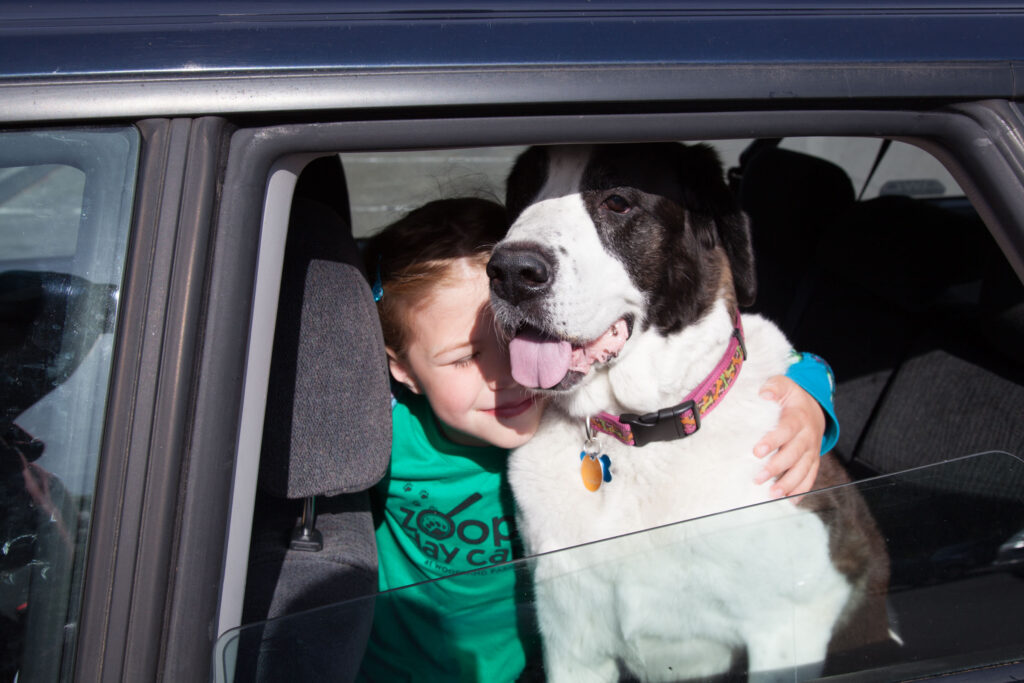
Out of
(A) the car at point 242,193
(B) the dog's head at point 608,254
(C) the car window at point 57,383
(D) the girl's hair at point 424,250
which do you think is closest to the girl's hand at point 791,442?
(B) the dog's head at point 608,254

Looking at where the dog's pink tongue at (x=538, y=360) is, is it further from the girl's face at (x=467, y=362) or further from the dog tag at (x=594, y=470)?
the dog tag at (x=594, y=470)

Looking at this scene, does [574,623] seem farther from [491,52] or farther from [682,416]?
[491,52]

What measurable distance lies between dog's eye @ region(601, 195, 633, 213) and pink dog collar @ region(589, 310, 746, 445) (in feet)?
1.28

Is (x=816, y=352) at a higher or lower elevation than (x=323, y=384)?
higher

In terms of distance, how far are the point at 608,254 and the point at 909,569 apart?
2.80ft

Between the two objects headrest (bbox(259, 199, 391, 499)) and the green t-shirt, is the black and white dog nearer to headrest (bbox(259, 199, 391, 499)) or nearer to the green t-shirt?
the green t-shirt

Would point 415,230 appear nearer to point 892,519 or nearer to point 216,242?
point 216,242

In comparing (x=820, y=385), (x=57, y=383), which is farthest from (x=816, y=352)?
(x=57, y=383)

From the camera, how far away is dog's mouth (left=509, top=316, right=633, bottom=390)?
1759mm

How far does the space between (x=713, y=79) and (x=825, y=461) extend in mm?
1278

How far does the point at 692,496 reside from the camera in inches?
67.1

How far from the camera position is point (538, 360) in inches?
69.4

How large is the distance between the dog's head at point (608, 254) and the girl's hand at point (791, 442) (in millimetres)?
267

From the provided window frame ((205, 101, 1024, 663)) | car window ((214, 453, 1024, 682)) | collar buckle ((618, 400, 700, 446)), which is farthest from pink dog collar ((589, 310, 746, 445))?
window frame ((205, 101, 1024, 663))
